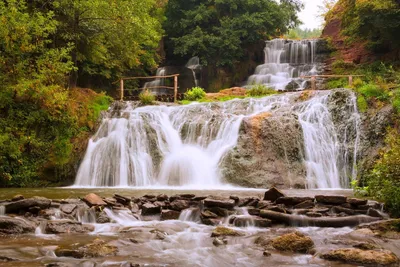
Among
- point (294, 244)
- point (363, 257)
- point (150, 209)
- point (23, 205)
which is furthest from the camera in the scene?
point (150, 209)

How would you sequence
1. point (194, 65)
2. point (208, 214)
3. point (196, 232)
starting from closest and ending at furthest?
1. point (196, 232)
2. point (208, 214)
3. point (194, 65)

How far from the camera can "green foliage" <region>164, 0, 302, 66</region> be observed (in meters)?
30.8

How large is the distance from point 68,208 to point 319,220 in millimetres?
5105

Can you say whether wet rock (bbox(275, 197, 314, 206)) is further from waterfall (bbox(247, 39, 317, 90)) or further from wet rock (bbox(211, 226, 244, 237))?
waterfall (bbox(247, 39, 317, 90))

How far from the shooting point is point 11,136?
15453mm

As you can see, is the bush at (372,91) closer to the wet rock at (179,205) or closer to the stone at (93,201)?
the wet rock at (179,205)

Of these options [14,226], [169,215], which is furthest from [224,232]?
[14,226]

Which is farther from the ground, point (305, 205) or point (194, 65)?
point (194, 65)

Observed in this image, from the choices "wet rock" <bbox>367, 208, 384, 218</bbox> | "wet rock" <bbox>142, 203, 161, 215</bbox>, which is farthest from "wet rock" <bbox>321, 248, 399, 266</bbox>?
"wet rock" <bbox>142, 203, 161, 215</bbox>

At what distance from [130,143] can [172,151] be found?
2.02 metres

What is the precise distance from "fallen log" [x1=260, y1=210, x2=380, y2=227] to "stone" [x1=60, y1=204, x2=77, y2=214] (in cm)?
408

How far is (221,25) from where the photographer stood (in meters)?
31.8

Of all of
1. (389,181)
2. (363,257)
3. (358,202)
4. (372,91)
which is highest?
(372,91)

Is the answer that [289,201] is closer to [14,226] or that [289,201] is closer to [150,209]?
[150,209]
